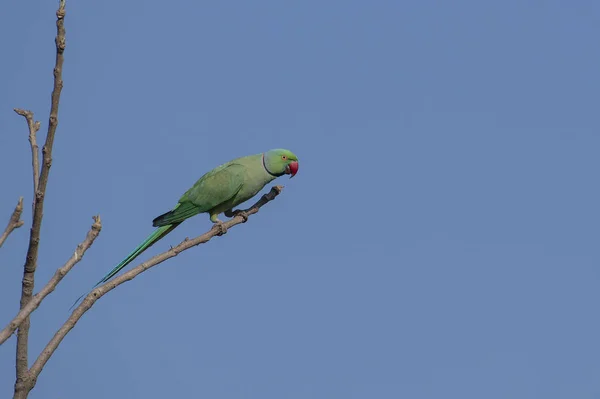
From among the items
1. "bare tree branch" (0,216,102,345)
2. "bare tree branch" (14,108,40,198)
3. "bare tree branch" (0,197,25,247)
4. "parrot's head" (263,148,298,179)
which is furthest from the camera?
"parrot's head" (263,148,298,179)

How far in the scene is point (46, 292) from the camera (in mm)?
2520

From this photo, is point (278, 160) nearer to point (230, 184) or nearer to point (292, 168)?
point (292, 168)

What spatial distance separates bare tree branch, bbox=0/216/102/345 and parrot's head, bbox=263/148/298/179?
17.5ft

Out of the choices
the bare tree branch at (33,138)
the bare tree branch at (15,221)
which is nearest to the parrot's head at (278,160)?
the bare tree branch at (33,138)

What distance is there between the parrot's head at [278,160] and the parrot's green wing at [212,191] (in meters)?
0.31

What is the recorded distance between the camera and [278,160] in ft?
26.3

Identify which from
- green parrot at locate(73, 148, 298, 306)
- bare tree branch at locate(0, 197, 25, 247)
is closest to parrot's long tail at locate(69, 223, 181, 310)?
green parrot at locate(73, 148, 298, 306)

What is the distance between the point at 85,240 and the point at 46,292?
0.81 ft

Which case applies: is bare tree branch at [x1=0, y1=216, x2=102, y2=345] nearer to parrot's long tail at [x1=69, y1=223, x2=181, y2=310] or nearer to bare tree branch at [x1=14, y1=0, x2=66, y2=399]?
bare tree branch at [x1=14, y1=0, x2=66, y2=399]

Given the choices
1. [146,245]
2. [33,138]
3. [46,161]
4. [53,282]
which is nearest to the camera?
[53,282]

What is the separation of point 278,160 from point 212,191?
804 millimetres

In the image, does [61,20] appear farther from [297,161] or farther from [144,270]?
[297,161]

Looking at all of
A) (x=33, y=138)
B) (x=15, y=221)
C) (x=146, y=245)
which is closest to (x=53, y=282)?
(x=15, y=221)

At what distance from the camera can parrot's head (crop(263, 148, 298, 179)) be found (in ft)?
26.3
